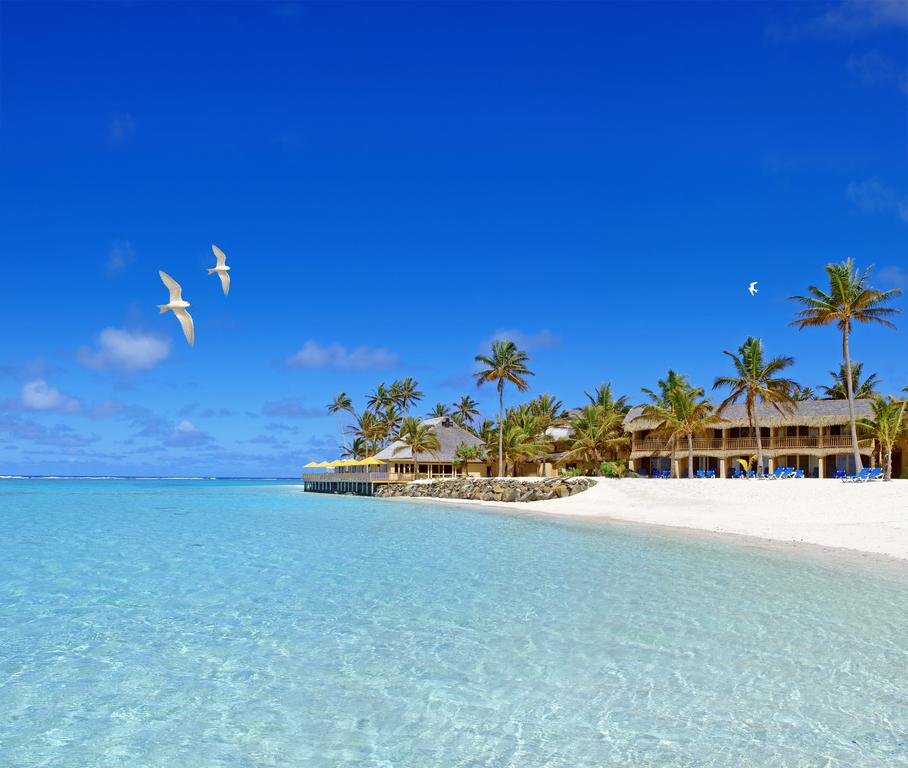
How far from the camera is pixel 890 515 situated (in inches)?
948

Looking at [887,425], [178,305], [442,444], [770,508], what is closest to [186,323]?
[178,305]

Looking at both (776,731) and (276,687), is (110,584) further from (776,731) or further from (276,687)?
(776,731)

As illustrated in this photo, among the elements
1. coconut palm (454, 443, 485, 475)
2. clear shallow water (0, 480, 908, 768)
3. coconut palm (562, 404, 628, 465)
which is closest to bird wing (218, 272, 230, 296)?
clear shallow water (0, 480, 908, 768)

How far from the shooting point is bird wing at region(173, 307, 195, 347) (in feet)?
55.8

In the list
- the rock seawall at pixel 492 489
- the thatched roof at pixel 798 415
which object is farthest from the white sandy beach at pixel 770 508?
the thatched roof at pixel 798 415

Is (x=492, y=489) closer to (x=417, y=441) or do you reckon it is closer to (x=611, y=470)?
(x=611, y=470)

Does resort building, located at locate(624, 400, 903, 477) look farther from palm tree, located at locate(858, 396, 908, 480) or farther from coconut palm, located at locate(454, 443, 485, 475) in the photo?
coconut palm, located at locate(454, 443, 485, 475)

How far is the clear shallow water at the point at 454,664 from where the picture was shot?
6.05 m

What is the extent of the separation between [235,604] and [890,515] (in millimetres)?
21761

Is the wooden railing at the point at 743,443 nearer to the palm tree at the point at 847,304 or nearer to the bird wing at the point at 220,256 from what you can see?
the palm tree at the point at 847,304

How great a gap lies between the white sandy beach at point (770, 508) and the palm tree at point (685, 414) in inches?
258

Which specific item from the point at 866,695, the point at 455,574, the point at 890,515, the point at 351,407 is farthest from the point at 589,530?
the point at 351,407

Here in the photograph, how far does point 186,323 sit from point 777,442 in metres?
40.2

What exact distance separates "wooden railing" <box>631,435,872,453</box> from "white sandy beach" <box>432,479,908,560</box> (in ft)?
32.9
